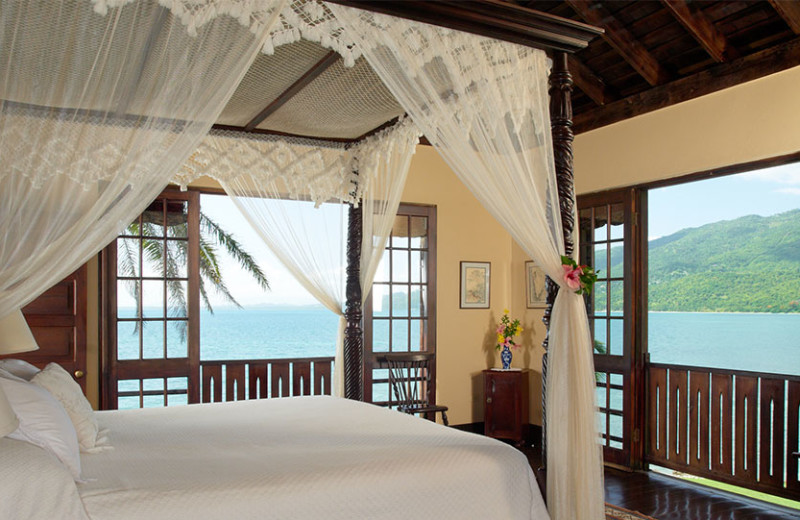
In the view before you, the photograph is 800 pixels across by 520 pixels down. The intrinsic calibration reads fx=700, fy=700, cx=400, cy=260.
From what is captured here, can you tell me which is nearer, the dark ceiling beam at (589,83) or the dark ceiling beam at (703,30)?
the dark ceiling beam at (703,30)

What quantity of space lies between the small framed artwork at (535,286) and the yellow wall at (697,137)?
935mm

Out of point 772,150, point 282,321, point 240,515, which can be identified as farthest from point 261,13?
point 282,321

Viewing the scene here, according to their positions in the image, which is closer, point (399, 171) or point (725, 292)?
point (399, 171)

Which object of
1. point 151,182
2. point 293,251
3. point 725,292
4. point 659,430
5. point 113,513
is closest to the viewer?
point 113,513

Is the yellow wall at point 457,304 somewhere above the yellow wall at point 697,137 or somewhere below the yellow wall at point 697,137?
below

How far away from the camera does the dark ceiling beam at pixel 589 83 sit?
5332mm

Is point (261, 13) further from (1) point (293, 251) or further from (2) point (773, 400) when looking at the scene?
(2) point (773, 400)

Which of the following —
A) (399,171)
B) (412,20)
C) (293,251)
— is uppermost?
(412,20)

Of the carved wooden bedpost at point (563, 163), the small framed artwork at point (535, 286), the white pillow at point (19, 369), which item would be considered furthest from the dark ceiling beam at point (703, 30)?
the white pillow at point (19, 369)

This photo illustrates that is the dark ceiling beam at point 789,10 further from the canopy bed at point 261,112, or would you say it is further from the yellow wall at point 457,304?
the yellow wall at point 457,304

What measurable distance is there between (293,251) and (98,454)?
2.25 meters

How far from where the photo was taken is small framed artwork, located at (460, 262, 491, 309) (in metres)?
6.48

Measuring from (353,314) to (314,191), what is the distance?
0.93m

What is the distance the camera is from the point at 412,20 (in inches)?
108
